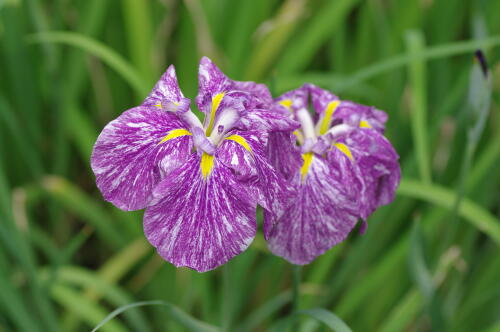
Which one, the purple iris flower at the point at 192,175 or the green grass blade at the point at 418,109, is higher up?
the purple iris flower at the point at 192,175

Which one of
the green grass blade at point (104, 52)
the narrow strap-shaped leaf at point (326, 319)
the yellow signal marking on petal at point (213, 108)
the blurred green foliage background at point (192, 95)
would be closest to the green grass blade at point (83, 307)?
the blurred green foliage background at point (192, 95)

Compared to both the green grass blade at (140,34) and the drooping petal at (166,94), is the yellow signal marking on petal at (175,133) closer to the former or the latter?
the drooping petal at (166,94)

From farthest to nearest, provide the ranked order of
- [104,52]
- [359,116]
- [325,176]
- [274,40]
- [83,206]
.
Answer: [274,40], [83,206], [104,52], [359,116], [325,176]

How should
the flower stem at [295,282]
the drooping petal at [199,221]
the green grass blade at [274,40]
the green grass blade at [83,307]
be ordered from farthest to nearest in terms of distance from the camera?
the green grass blade at [274,40] < the green grass blade at [83,307] < the flower stem at [295,282] < the drooping petal at [199,221]

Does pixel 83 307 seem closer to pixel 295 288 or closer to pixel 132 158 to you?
pixel 295 288

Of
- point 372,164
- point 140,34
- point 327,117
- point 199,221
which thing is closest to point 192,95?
point 140,34

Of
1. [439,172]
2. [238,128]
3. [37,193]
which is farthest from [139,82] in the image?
[439,172]

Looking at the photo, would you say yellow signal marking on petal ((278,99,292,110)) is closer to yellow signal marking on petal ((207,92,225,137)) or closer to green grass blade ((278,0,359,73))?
yellow signal marking on petal ((207,92,225,137))
